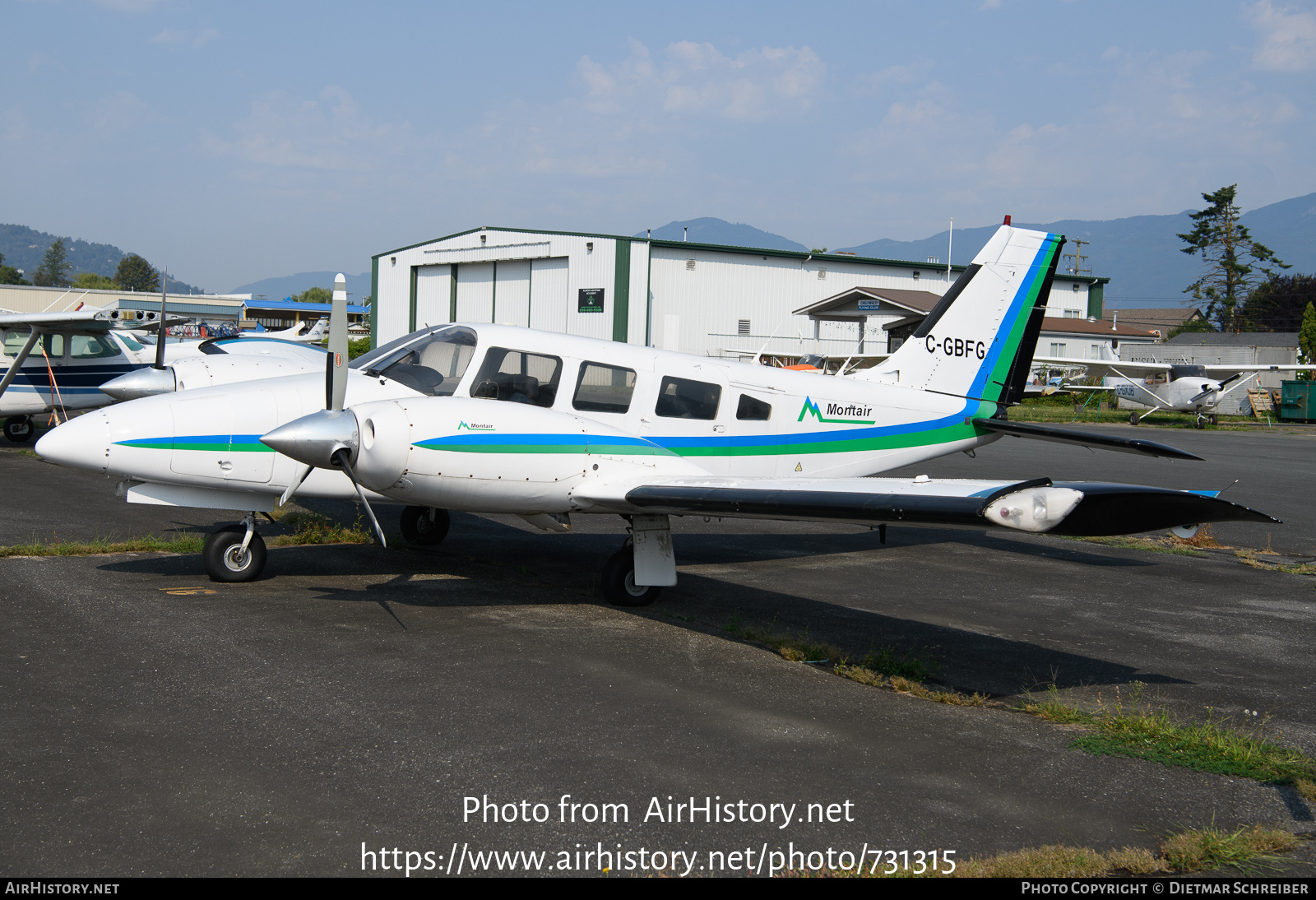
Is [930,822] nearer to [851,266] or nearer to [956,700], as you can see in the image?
[956,700]

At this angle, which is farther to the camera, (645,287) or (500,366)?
(645,287)

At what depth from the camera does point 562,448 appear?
302 inches

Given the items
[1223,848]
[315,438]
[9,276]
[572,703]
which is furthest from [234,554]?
[9,276]

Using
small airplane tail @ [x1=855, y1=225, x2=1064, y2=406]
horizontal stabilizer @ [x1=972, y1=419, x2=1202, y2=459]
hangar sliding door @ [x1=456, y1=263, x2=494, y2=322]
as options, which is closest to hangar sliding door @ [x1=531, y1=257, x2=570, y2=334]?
hangar sliding door @ [x1=456, y1=263, x2=494, y2=322]

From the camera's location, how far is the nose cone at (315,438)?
6.68m

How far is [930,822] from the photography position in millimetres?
4117

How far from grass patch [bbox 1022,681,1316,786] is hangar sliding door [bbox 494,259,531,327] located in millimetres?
40265

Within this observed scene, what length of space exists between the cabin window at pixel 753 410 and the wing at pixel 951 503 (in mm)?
1828

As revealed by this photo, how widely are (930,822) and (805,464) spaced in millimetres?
6074

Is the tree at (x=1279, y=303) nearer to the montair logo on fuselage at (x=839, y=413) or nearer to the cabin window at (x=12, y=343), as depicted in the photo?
the montair logo on fuselage at (x=839, y=413)

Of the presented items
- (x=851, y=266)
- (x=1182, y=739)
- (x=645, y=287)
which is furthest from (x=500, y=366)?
(x=851, y=266)

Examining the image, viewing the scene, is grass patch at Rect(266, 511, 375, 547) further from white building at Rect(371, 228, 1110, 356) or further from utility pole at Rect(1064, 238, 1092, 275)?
utility pole at Rect(1064, 238, 1092, 275)

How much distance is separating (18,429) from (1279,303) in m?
92.1

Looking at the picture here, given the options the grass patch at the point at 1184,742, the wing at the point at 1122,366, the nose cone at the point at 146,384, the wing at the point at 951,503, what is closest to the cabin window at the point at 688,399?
the wing at the point at 951,503
